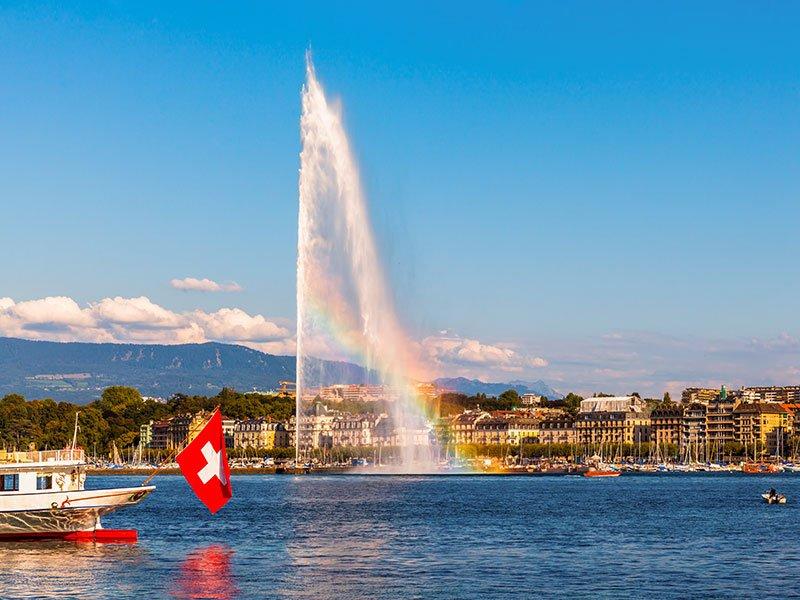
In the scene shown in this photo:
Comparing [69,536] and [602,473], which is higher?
[69,536]

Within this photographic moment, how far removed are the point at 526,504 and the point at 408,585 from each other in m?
42.8

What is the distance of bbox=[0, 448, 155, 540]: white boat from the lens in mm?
44031

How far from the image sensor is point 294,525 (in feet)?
188

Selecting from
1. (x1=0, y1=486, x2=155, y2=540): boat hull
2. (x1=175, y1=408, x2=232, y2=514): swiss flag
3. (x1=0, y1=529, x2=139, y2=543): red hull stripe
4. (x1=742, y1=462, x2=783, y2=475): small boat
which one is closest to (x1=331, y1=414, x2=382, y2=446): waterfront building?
(x1=742, y1=462, x2=783, y2=475): small boat

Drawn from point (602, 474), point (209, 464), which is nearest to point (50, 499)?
point (209, 464)

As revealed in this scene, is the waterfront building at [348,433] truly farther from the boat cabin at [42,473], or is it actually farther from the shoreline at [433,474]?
the boat cabin at [42,473]

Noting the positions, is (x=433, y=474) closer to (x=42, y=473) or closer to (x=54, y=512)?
(x=54, y=512)

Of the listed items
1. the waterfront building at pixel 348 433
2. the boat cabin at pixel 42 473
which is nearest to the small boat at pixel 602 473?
the waterfront building at pixel 348 433

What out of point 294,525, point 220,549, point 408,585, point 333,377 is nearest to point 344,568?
point 408,585

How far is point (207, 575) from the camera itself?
38.0 m

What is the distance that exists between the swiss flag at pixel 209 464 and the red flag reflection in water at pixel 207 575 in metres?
1.48

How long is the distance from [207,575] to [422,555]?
803cm

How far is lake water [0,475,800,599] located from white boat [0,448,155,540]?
854 millimetres

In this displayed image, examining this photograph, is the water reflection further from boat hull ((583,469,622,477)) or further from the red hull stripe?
boat hull ((583,469,622,477))
